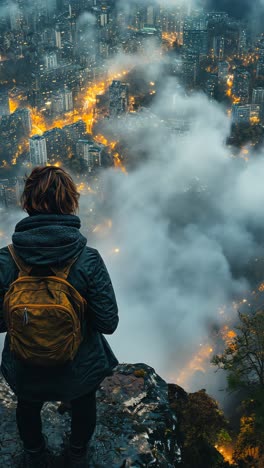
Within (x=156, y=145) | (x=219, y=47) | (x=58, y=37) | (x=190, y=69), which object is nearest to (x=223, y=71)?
(x=190, y=69)

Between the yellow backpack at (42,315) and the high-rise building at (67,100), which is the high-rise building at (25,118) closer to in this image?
the high-rise building at (67,100)

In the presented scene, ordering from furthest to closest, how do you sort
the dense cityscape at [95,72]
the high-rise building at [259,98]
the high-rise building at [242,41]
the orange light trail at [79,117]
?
the high-rise building at [242,41] < the high-rise building at [259,98] < the orange light trail at [79,117] < the dense cityscape at [95,72]

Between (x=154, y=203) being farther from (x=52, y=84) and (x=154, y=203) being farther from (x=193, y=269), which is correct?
(x=52, y=84)

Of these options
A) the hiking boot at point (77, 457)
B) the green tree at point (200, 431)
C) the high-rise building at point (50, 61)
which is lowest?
the green tree at point (200, 431)

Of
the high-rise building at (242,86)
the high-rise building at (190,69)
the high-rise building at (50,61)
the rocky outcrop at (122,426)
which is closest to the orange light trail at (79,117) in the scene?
the high-rise building at (50,61)

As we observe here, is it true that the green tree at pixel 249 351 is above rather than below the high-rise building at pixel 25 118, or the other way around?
below

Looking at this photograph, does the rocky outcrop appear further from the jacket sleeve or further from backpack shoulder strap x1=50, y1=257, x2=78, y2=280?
backpack shoulder strap x1=50, y1=257, x2=78, y2=280

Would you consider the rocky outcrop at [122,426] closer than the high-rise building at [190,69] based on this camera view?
Yes

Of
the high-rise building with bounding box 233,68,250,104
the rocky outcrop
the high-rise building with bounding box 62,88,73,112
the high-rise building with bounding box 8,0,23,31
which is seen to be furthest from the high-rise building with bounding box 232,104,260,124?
the rocky outcrop
